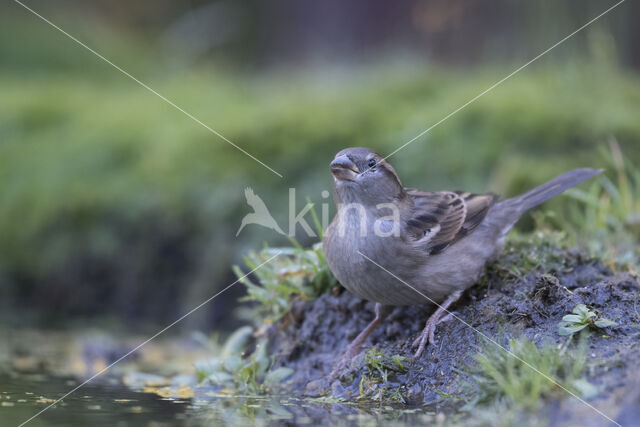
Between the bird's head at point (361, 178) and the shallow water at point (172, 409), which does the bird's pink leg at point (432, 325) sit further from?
the bird's head at point (361, 178)

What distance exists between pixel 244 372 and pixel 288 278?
794 mm

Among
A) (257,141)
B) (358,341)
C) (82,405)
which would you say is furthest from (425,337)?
(257,141)

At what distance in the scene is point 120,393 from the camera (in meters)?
4.84

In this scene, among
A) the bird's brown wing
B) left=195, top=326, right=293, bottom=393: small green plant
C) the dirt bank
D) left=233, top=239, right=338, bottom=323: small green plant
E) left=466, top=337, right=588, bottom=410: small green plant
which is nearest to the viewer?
left=466, top=337, right=588, bottom=410: small green plant

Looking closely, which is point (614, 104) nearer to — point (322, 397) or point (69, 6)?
point (322, 397)

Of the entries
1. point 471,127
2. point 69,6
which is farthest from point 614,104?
point 69,6

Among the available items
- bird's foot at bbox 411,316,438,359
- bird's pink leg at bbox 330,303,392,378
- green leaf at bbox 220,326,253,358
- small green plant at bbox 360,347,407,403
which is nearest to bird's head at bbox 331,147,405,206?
bird's pink leg at bbox 330,303,392,378

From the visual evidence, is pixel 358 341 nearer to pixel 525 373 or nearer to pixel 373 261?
pixel 373 261

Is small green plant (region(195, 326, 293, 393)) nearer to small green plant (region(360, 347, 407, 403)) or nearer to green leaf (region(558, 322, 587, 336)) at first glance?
small green plant (region(360, 347, 407, 403))

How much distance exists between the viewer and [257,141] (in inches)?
356

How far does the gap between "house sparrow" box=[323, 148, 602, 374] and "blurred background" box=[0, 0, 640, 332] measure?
230cm

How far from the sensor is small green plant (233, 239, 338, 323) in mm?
5320

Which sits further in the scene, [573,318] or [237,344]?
[237,344]

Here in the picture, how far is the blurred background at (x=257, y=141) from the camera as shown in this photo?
8.17 meters
